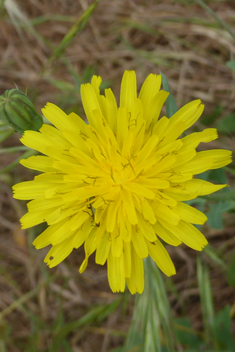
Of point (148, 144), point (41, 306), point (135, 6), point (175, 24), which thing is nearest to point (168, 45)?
point (175, 24)

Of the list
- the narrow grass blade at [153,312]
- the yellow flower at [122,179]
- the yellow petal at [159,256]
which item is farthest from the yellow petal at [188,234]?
the narrow grass blade at [153,312]

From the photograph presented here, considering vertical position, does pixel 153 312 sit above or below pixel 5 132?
below

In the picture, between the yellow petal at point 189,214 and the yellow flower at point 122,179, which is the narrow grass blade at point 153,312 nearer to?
the yellow flower at point 122,179

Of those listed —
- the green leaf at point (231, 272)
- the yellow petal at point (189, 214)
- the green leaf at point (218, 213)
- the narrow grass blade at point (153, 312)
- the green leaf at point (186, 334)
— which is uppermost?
the yellow petal at point (189, 214)

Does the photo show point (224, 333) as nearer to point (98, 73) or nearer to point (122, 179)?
point (122, 179)

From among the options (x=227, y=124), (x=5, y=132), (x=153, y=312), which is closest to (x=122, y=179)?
(x=5, y=132)
